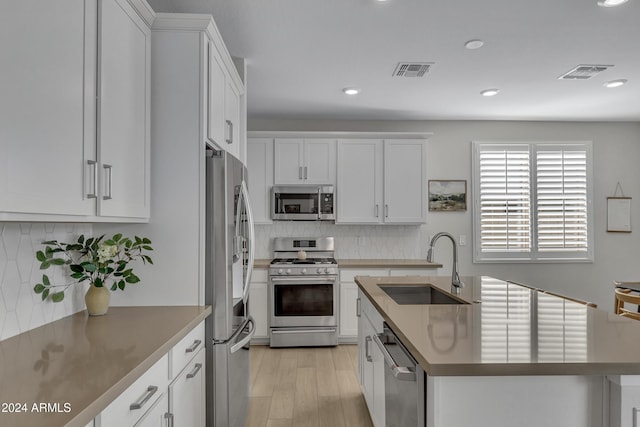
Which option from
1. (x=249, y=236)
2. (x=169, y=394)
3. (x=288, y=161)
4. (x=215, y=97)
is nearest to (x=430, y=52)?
(x=215, y=97)

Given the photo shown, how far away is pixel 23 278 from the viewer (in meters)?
1.58

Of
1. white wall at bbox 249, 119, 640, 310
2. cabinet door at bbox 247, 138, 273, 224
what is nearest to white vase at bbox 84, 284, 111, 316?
cabinet door at bbox 247, 138, 273, 224

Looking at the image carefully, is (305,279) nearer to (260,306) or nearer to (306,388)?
(260,306)

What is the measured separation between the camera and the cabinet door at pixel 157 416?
4.17ft

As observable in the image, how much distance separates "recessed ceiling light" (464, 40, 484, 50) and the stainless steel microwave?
7.13 ft

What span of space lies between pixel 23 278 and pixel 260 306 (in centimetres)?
296

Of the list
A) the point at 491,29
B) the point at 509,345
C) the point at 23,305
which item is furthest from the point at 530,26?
the point at 23,305

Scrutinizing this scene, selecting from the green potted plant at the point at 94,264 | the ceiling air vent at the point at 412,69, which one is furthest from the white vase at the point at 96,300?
the ceiling air vent at the point at 412,69

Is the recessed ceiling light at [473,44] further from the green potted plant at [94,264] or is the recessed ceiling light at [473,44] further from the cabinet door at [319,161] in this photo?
the green potted plant at [94,264]

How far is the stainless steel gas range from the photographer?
4.32 m

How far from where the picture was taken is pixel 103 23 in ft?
5.15

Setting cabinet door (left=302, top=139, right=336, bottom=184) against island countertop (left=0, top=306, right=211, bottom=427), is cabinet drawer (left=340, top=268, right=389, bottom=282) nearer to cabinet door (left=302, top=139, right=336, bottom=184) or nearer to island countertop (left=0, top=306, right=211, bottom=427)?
cabinet door (left=302, top=139, right=336, bottom=184)

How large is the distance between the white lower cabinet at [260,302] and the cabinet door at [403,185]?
1.55m

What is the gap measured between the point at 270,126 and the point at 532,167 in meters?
3.32
